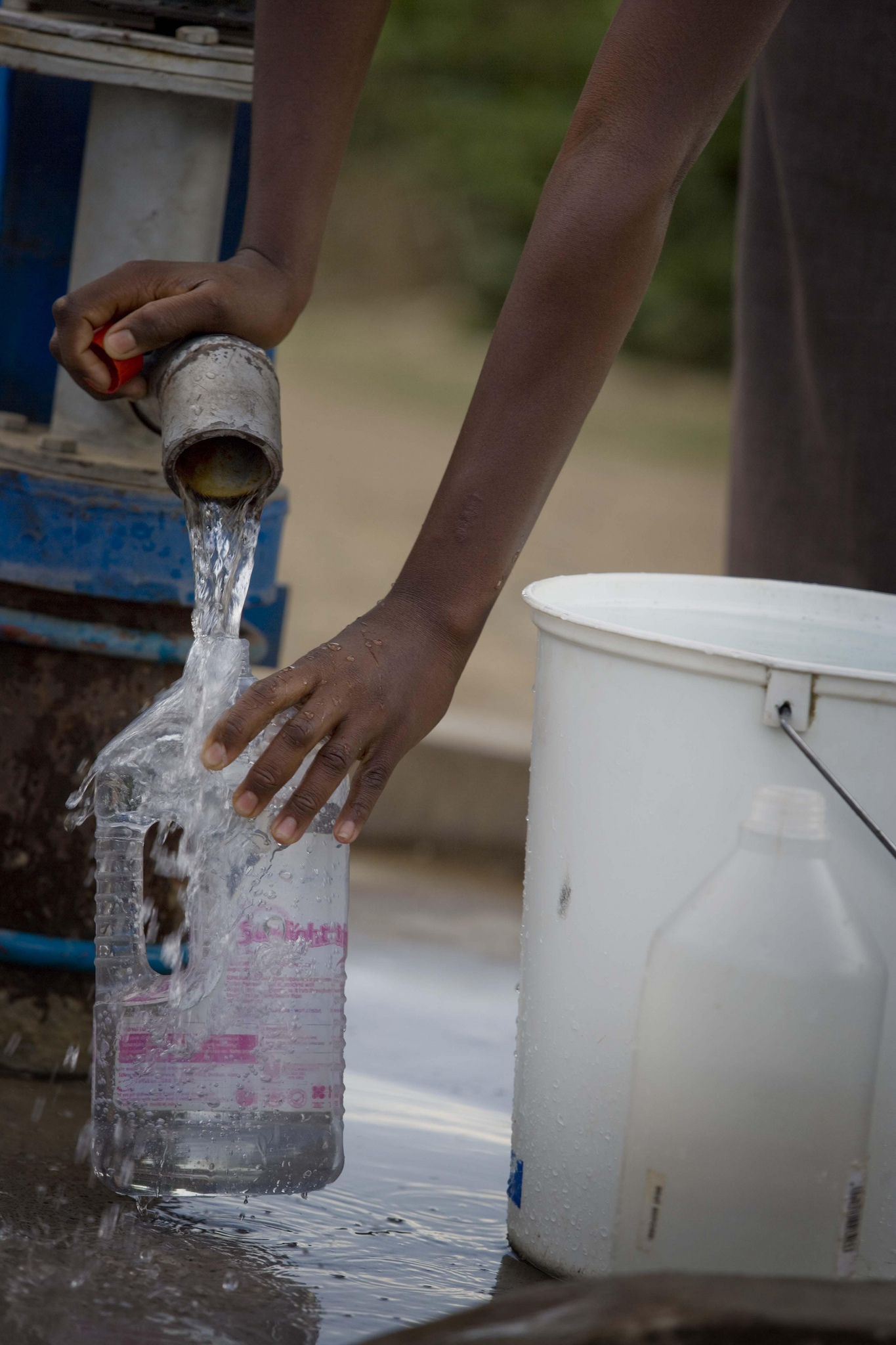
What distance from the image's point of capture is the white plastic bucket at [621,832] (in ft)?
4.79

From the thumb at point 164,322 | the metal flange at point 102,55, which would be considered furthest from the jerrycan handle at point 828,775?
the metal flange at point 102,55

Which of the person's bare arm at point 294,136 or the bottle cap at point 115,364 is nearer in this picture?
the bottle cap at point 115,364

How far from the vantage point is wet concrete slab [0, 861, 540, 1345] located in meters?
1.54

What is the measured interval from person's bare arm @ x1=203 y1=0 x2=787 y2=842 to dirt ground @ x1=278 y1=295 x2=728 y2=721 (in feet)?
11.7

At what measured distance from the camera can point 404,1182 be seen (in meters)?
1.97

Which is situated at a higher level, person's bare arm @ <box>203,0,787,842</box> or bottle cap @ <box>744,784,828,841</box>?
person's bare arm @ <box>203,0,787,842</box>

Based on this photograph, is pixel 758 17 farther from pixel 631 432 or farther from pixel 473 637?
pixel 631 432

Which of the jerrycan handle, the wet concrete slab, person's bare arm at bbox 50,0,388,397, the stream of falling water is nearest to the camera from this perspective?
the jerrycan handle

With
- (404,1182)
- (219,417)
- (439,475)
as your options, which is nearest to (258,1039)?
(404,1182)

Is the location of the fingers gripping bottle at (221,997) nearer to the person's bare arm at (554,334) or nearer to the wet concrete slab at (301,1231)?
the wet concrete slab at (301,1231)

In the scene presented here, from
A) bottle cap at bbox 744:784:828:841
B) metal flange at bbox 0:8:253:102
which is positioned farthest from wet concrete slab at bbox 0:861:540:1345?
metal flange at bbox 0:8:253:102

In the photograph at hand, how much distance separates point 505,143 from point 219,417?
570 inches

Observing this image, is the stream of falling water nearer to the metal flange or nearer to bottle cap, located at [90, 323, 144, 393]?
bottle cap, located at [90, 323, 144, 393]

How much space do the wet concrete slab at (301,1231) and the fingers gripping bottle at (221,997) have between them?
0.05 metres
